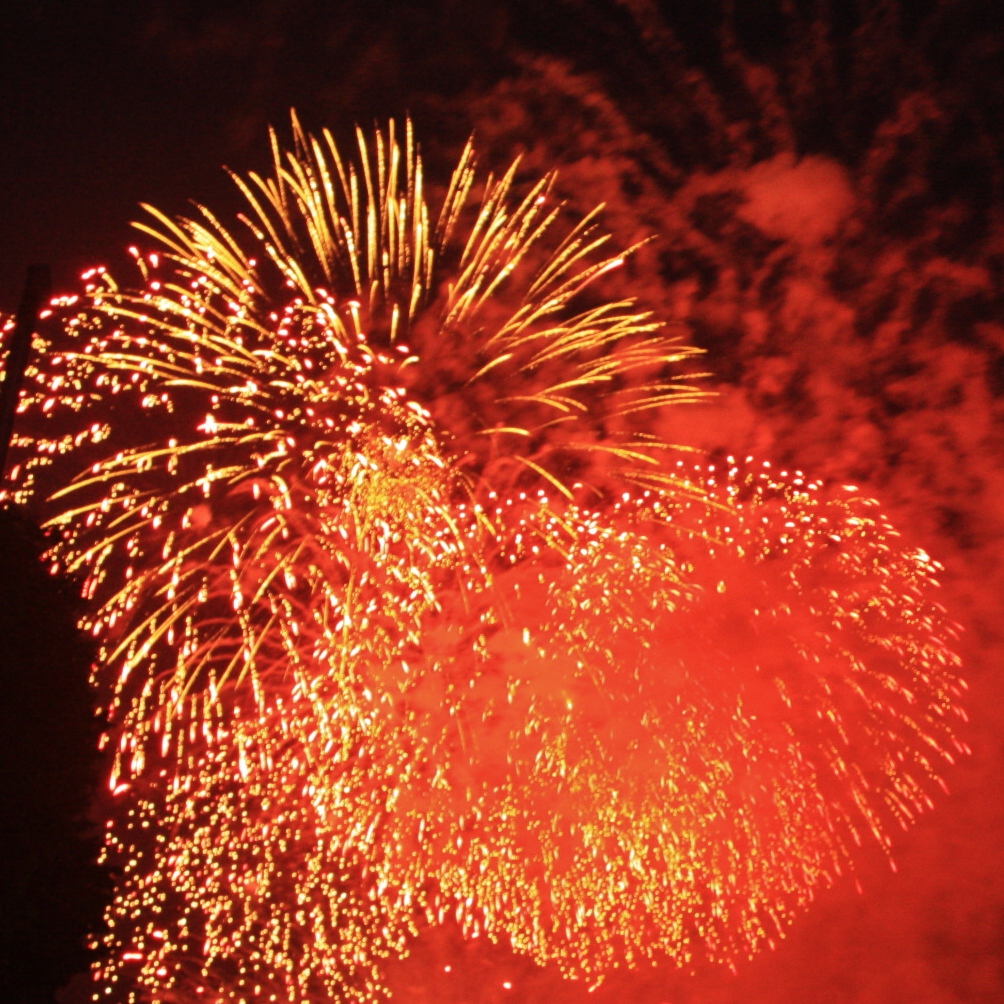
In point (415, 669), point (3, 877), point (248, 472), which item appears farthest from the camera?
point (415, 669)

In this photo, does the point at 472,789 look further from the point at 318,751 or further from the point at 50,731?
the point at 50,731

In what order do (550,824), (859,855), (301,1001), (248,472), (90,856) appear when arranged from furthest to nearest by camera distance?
(859,855), (301,1001), (550,824), (248,472), (90,856)

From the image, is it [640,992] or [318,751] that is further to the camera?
[640,992]

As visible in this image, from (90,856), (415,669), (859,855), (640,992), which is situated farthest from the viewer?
(859,855)

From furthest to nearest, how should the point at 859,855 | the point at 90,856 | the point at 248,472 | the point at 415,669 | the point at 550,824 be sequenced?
1. the point at 859,855
2. the point at 550,824
3. the point at 415,669
4. the point at 248,472
5. the point at 90,856

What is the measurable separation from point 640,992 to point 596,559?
24.0ft

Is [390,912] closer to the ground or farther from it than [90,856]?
farther from it

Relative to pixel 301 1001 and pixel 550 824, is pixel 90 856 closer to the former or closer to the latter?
pixel 550 824

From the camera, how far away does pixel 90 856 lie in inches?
280

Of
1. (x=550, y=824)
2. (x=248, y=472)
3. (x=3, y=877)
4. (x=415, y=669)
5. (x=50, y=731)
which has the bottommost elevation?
(x=3, y=877)

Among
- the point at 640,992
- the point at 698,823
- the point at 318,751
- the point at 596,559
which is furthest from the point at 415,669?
the point at 640,992

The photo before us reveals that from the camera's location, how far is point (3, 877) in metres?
6.60

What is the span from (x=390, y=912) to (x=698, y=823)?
11.1ft

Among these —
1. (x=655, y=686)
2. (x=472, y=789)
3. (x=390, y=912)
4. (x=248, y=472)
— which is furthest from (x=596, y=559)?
(x=390, y=912)
